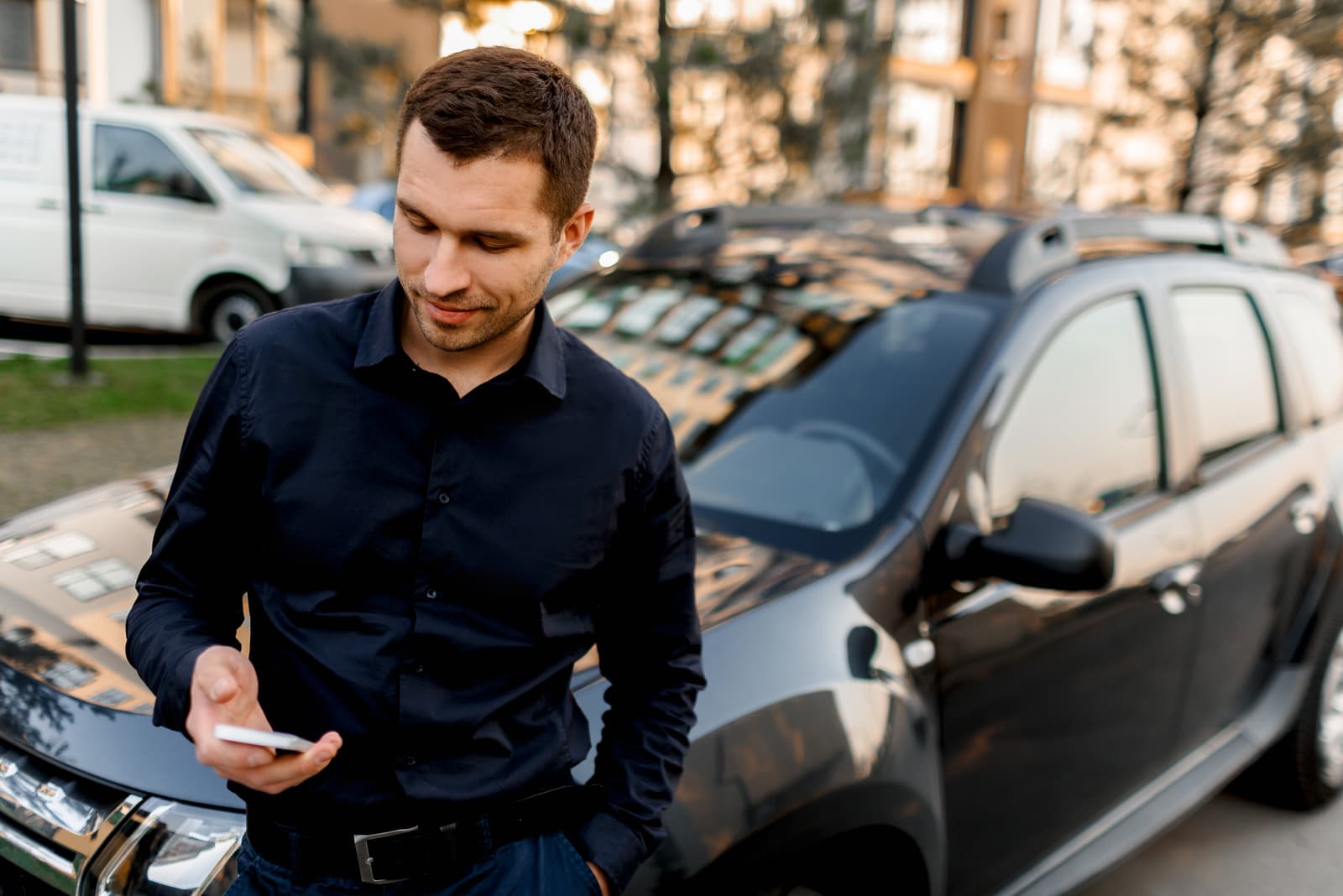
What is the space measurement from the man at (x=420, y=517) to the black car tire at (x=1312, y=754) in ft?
10.4

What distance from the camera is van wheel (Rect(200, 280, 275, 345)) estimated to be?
920cm

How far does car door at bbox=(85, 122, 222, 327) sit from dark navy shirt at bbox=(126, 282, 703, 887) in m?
7.91

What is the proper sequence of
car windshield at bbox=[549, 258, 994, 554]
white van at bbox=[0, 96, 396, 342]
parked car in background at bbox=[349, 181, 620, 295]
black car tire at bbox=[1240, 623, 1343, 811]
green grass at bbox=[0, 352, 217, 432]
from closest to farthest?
car windshield at bbox=[549, 258, 994, 554] < black car tire at bbox=[1240, 623, 1343, 811] < green grass at bbox=[0, 352, 217, 432] < white van at bbox=[0, 96, 396, 342] < parked car in background at bbox=[349, 181, 620, 295]

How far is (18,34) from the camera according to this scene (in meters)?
16.9

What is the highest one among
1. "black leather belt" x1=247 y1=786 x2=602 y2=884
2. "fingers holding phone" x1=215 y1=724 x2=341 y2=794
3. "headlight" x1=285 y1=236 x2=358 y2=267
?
"fingers holding phone" x1=215 y1=724 x2=341 y2=794

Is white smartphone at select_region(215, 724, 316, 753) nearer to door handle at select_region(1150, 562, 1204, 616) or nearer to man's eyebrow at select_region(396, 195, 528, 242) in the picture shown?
man's eyebrow at select_region(396, 195, 528, 242)

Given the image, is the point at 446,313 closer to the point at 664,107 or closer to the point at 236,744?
the point at 236,744

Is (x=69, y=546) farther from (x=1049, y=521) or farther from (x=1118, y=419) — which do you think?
(x=1118, y=419)

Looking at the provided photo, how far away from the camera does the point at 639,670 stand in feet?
5.87

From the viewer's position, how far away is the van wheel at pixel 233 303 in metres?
9.20

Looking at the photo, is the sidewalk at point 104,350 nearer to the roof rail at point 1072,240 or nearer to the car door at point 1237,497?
the roof rail at point 1072,240

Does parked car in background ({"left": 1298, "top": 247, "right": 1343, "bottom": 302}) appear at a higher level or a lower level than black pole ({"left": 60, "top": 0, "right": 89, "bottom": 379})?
lower

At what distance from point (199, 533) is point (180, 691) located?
0.21 meters

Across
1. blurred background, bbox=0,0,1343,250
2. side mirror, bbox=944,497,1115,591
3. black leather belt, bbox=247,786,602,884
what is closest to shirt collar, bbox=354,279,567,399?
black leather belt, bbox=247,786,602,884
